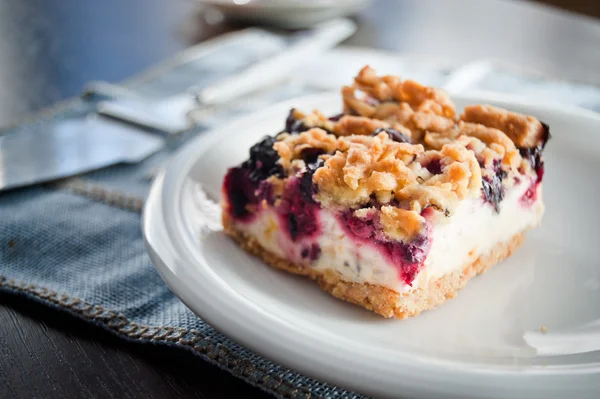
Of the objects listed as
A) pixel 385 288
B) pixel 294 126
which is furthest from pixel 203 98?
pixel 385 288

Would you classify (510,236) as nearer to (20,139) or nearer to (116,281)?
(116,281)

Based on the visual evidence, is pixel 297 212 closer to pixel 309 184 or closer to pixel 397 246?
pixel 309 184

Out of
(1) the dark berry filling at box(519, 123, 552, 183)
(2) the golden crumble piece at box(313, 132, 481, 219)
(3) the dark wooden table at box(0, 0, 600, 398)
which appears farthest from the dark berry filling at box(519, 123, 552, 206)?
(3) the dark wooden table at box(0, 0, 600, 398)

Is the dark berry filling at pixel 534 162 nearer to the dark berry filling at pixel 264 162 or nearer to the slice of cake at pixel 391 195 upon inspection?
the slice of cake at pixel 391 195

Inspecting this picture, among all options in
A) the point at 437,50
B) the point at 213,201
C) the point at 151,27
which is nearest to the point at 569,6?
the point at 437,50

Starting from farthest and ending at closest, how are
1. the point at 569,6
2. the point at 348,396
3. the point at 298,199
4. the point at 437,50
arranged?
the point at 569,6, the point at 437,50, the point at 298,199, the point at 348,396

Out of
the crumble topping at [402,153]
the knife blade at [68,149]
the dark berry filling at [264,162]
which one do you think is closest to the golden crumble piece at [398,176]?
the crumble topping at [402,153]
